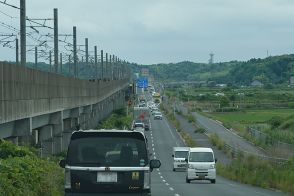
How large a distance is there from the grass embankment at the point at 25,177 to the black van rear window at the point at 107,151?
1.76 m

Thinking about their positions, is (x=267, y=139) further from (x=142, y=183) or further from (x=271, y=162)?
(x=142, y=183)

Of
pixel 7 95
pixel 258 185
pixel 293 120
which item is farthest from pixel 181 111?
pixel 7 95

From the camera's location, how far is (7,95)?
26047 mm

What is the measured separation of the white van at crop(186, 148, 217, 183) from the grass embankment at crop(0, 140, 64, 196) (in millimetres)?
17746

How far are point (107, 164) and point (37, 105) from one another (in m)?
18.2

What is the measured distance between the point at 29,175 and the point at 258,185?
82.3 ft

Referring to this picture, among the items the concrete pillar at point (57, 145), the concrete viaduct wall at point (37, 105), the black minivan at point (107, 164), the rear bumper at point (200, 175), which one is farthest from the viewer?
the concrete pillar at point (57, 145)

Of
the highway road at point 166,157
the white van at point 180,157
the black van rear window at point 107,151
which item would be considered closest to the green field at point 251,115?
the highway road at point 166,157

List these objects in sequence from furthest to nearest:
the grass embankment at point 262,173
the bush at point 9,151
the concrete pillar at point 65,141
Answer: the concrete pillar at point 65,141
the grass embankment at point 262,173
the bush at point 9,151

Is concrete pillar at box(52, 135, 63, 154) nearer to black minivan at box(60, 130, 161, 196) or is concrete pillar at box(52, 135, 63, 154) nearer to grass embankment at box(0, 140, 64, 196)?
grass embankment at box(0, 140, 64, 196)

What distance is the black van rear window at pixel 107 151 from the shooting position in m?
16.3

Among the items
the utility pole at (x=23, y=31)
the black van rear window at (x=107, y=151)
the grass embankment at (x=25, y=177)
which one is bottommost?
the grass embankment at (x=25, y=177)

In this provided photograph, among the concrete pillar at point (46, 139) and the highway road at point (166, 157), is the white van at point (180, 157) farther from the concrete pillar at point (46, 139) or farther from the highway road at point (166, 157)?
the concrete pillar at point (46, 139)

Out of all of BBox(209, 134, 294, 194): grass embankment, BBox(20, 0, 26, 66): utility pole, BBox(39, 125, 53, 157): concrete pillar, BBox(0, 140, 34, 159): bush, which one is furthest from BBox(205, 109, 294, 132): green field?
BBox(0, 140, 34, 159): bush
